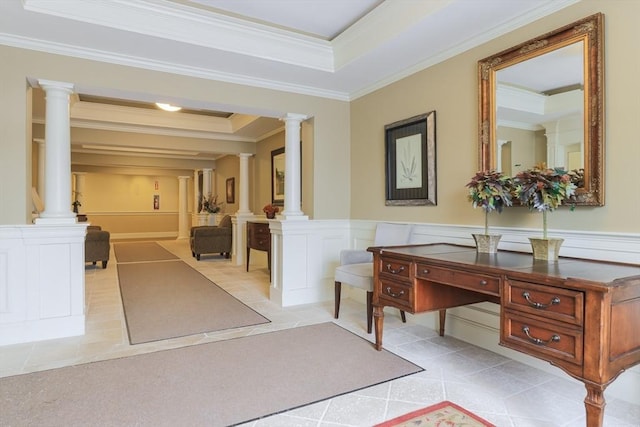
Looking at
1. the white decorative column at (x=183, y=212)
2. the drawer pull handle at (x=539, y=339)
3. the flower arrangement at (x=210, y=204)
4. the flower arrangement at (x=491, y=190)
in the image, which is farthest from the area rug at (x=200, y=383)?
the white decorative column at (x=183, y=212)

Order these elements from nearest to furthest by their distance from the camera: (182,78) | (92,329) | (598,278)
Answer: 1. (598,278)
2. (92,329)
3. (182,78)

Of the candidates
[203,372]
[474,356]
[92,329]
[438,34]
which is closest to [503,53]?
[438,34]

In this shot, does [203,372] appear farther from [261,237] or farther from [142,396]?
[261,237]

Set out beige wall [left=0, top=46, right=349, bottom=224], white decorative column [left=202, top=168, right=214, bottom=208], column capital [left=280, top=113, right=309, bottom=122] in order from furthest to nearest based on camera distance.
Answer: white decorative column [left=202, top=168, right=214, bottom=208] < column capital [left=280, top=113, right=309, bottom=122] < beige wall [left=0, top=46, right=349, bottom=224]

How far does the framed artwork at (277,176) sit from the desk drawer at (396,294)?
3655 millimetres

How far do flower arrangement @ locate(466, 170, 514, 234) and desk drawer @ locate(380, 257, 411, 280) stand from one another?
2.14 feet

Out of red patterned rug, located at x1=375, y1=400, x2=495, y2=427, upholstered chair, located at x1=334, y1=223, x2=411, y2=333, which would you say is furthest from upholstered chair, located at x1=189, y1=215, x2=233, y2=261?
red patterned rug, located at x1=375, y1=400, x2=495, y2=427

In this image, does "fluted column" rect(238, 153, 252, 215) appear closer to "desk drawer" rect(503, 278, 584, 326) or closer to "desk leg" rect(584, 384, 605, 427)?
"desk drawer" rect(503, 278, 584, 326)

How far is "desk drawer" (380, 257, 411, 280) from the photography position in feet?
8.22

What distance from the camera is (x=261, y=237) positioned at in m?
5.77

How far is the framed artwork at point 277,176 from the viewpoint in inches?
242

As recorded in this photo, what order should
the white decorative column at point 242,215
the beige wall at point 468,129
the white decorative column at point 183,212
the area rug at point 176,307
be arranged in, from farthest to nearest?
1. the white decorative column at point 183,212
2. the white decorative column at point 242,215
3. the area rug at point 176,307
4. the beige wall at point 468,129

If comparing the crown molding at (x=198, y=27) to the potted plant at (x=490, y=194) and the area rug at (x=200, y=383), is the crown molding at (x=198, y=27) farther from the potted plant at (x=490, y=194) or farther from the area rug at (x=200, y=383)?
the area rug at (x=200, y=383)

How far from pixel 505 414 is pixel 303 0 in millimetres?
3047
